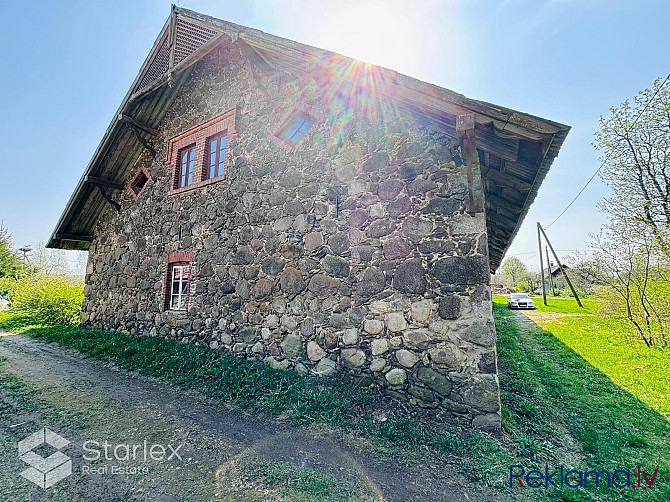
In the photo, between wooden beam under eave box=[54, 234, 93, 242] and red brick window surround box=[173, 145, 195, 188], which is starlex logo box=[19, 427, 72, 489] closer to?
red brick window surround box=[173, 145, 195, 188]

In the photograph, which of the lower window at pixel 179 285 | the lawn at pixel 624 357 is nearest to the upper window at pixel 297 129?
the lower window at pixel 179 285

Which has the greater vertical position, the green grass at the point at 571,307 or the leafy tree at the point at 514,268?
the leafy tree at the point at 514,268

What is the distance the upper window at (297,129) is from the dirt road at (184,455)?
180 inches

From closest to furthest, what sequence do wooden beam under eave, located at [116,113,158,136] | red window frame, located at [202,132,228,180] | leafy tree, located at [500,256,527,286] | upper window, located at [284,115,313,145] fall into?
upper window, located at [284,115,313,145], red window frame, located at [202,132,228,180], wooden beam under eave, located at [116,113,158,136], leafy tree, located at [500,256,527,286]

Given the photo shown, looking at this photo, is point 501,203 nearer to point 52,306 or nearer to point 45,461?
point 45,461

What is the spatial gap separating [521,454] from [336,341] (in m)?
2.54

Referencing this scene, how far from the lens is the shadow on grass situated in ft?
10.5

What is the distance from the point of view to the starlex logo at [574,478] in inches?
→ 117

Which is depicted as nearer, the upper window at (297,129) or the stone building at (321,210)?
the stone building at (321,210)

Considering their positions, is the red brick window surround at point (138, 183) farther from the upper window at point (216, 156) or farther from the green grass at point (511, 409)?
the green grass at point (511, 409)

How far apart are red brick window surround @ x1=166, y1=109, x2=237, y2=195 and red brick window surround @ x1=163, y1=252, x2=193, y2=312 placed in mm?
1620

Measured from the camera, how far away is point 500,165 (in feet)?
14.8

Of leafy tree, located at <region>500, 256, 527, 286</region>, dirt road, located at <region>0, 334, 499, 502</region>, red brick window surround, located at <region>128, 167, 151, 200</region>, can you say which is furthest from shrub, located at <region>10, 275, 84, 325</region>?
leafy tree, located at <region>500, 256, 527, 286</region>

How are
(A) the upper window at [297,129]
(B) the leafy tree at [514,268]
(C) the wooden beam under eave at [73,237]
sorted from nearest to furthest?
(A) the upper window at [297,129], (C) the wooden beam under eave at [73,237], (B) the leafy tree at [514,268]
